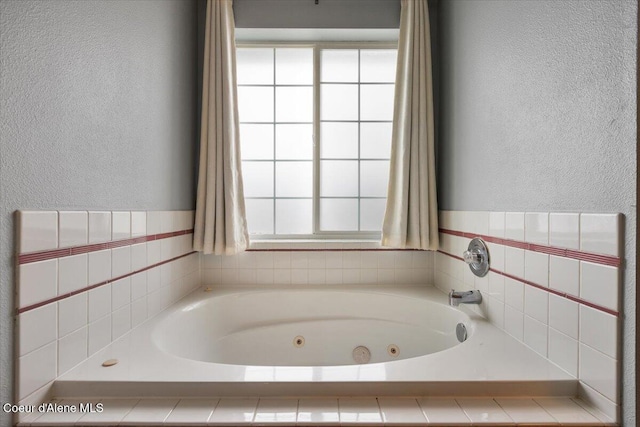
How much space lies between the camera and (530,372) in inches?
38.8

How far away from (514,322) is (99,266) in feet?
5.01

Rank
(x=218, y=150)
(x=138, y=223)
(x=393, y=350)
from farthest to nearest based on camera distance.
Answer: (x=218, y=150) → (x=393, y=350) → (x=138, y=223)

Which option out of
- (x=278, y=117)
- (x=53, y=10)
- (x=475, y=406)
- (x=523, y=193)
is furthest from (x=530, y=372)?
(x=278, y=117)

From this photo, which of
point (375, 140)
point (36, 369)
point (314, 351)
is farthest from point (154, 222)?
point (375, 140)

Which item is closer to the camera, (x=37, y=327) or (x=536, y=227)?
(x=37, y=327)

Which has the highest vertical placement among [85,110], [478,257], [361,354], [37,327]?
[85,110]

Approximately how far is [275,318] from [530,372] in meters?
1.29

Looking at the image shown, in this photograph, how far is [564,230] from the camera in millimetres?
999

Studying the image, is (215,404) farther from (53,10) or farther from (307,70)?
(307,70)

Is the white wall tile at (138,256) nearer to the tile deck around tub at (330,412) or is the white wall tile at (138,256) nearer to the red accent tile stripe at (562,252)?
the tile deck around tub at (330,412)

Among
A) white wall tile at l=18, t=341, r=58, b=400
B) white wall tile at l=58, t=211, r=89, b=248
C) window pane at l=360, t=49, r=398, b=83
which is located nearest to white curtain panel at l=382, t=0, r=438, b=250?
window pane at l=360, t=49, r=398, b=83

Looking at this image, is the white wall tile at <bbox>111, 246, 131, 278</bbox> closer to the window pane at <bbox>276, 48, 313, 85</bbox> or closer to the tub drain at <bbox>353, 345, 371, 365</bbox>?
the tub drain at <bbox>353, 345, 371, 365</bbox>

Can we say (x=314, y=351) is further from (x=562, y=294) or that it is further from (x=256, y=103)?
(x=256, y=103)

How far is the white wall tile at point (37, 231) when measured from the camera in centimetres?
83
